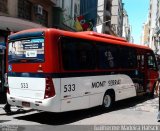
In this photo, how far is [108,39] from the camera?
1288 centimetres

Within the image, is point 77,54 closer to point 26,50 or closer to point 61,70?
point 61,70

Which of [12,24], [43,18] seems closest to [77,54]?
[12,24]

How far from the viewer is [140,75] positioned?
15.1 meters

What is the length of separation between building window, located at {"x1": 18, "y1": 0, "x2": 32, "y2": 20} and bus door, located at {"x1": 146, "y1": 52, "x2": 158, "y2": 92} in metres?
8.21

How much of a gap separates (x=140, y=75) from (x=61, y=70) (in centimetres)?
617

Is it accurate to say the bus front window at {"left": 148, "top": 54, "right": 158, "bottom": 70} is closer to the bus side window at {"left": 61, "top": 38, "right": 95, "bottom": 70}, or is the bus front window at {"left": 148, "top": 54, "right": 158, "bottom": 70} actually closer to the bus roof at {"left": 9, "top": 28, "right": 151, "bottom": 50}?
the bus roof at {"left": 9, "top": 28, "right": 151, "bottom": 50}

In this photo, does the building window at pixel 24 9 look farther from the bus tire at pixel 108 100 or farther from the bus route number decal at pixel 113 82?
the bus tire at pixel 108 100

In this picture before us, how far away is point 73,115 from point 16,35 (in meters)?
3.22

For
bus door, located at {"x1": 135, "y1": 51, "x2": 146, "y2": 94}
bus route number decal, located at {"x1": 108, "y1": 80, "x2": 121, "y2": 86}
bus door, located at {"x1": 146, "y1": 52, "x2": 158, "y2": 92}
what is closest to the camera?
bus route number decal, located at {"x1": 108, "y1": 80, "x2": 121, "y2": 86}

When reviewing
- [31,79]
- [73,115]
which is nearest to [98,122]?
[73,115]

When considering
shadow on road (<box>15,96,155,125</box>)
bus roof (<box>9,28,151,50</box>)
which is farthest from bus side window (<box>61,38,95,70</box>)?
shadow on road (<box>15,96,155,125</box>)

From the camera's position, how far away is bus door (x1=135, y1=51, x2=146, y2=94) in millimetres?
14914

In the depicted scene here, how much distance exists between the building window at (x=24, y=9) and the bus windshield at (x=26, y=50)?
974 cm

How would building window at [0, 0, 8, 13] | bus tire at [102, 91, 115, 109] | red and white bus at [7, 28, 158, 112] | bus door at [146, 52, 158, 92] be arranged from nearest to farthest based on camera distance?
red and white bus at [7, 28, 158, 112] → bus tire at [102, 91, 115, 109] → bus door at [146, 52, 158, 92] → building window at [0, 0, 8, 13]
